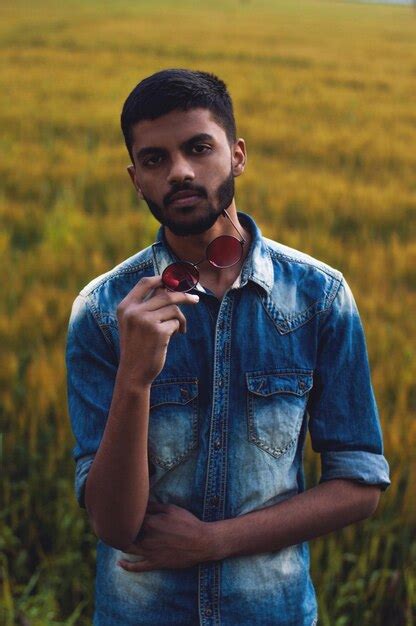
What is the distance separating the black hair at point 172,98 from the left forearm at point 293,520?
1.66ft

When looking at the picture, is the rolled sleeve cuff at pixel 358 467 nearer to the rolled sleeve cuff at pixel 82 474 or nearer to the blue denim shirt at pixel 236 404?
the blue denim shirt at pixel 236 404

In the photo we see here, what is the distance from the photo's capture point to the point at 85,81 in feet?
30.9

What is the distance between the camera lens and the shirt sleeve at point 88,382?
1.18m

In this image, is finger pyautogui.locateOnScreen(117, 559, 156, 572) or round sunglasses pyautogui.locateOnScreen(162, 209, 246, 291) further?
finger pyautogui.locateOnScreen(117, 559, 156, 572)

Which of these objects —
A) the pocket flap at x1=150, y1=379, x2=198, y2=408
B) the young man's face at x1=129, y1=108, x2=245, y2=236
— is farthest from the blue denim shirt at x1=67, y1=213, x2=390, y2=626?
the young man's face at x1=129, y1=108, x2=245, y2=236

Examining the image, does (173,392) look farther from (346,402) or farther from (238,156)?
(238,156)

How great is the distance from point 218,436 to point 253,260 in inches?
9.8

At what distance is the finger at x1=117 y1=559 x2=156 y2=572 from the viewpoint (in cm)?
117

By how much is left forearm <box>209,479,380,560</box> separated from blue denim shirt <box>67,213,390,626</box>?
0.09ft

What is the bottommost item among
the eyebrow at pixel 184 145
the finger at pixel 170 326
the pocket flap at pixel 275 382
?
the pocket flap at pixel 275 382

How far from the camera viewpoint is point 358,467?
3.94 feet

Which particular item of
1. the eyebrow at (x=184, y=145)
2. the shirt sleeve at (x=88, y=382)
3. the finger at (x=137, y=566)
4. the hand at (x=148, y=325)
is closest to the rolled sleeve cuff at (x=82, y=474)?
the shirt sleeve at (x=88, y=382)

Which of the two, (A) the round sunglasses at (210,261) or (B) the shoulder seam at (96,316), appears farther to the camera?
(B) the shoulder seam at (96,316)

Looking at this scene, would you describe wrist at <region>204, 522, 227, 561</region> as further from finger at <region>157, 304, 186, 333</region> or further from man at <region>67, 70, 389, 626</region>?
finger at <region>157, 304, 186, 333</region>
